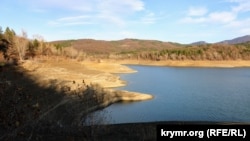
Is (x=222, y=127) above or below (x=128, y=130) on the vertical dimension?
above

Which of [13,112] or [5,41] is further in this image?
[5,41]

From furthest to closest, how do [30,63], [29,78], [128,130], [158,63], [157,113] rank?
[158,63] → [30,63] → [29,78] → [157,113] → [128,130]

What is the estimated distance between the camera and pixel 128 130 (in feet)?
49.3

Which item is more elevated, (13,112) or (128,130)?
(13,112)

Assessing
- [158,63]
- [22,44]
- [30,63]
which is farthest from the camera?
[158,63]

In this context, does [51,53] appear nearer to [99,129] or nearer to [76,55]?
[76,55]

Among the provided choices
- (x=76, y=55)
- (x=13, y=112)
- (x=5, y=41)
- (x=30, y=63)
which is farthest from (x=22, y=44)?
(x=13, y=112)

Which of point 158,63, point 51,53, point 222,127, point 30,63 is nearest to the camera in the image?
point 222,127

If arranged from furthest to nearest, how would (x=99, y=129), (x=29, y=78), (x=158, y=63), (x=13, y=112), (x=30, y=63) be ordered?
1. (x=158, y=63)
2. (x=30, y=63)
3. (x=29, y=78)
4. (x=99, y=129)
5. (x=13, y=112)

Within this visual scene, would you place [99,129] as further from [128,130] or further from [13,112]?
[13,112]

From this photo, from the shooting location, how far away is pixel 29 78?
43.9 metres

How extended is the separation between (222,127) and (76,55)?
10997cm

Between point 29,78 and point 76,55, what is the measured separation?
70.7 m

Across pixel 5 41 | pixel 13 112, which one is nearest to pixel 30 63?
pixel 5 41
